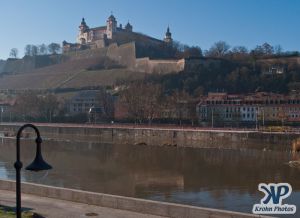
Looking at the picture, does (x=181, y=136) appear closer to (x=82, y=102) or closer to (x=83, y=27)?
(x=82, y=102)

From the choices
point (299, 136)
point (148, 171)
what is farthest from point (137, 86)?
point (148, 171)

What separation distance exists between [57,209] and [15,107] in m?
77.7

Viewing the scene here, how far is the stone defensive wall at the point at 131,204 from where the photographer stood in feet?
33.1

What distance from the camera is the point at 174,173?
25.8 metres

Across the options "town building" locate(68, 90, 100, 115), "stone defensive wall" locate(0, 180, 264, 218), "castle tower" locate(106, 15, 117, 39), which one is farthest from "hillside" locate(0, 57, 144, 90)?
"stone defensive wall" locate(0, 180, 264, 218)

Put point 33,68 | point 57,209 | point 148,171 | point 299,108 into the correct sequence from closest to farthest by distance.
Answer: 1. point 57,209
2. point 148,171
3. point 299,108
4. point 33,68

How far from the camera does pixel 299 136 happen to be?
135 feet

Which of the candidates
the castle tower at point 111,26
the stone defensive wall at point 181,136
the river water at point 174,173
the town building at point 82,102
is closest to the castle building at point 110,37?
the castle tower at point 111,26

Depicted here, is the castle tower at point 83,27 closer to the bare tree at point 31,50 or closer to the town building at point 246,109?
the bare tree at point 31,50

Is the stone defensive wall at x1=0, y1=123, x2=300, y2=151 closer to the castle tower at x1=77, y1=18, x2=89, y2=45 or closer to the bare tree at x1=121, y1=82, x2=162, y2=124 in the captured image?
the bare tree at x1=121, y1=82, x2=162, y2=124

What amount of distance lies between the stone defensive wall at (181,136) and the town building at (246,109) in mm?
12669

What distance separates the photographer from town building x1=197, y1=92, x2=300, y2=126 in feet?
215

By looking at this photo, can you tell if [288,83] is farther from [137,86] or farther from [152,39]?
[152,39]

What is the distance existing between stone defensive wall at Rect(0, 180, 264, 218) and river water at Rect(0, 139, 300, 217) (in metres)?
5.78
